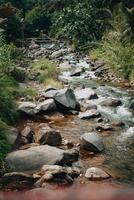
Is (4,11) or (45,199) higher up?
(4,11)

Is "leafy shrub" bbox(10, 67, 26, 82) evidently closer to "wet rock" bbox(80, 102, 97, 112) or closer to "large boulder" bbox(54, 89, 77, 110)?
"large boulder" bbox(54, 89, 77, 110)

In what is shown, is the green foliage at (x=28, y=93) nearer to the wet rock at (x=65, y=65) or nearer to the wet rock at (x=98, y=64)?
the wet rock at (x=98, y=64)

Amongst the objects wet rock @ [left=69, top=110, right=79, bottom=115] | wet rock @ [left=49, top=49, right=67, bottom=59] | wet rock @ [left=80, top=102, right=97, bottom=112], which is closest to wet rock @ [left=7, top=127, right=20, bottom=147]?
wet rock @ [left=69, top=110, right=79, bottom=115]

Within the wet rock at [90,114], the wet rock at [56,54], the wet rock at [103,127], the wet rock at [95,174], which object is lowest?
the wet rock at [95,174]

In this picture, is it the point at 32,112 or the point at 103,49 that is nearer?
→ the point at 32,112

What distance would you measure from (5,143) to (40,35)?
28.3 metres

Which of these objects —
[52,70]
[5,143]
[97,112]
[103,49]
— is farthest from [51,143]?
[103,49]

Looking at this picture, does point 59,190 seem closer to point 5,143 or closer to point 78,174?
point 78,174

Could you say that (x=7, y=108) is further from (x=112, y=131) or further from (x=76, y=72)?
(x=76, y=72)

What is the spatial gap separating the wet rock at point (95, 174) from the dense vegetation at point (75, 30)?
Answer: 2143 mm

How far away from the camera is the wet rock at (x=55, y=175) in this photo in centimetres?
814

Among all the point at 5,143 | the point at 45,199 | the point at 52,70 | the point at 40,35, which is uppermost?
the point at 40,35

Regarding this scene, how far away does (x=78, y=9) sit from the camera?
1116 inches

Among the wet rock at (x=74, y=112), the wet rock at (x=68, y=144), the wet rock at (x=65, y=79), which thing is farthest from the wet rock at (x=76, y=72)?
the wet rock at (x=68, y=144)
